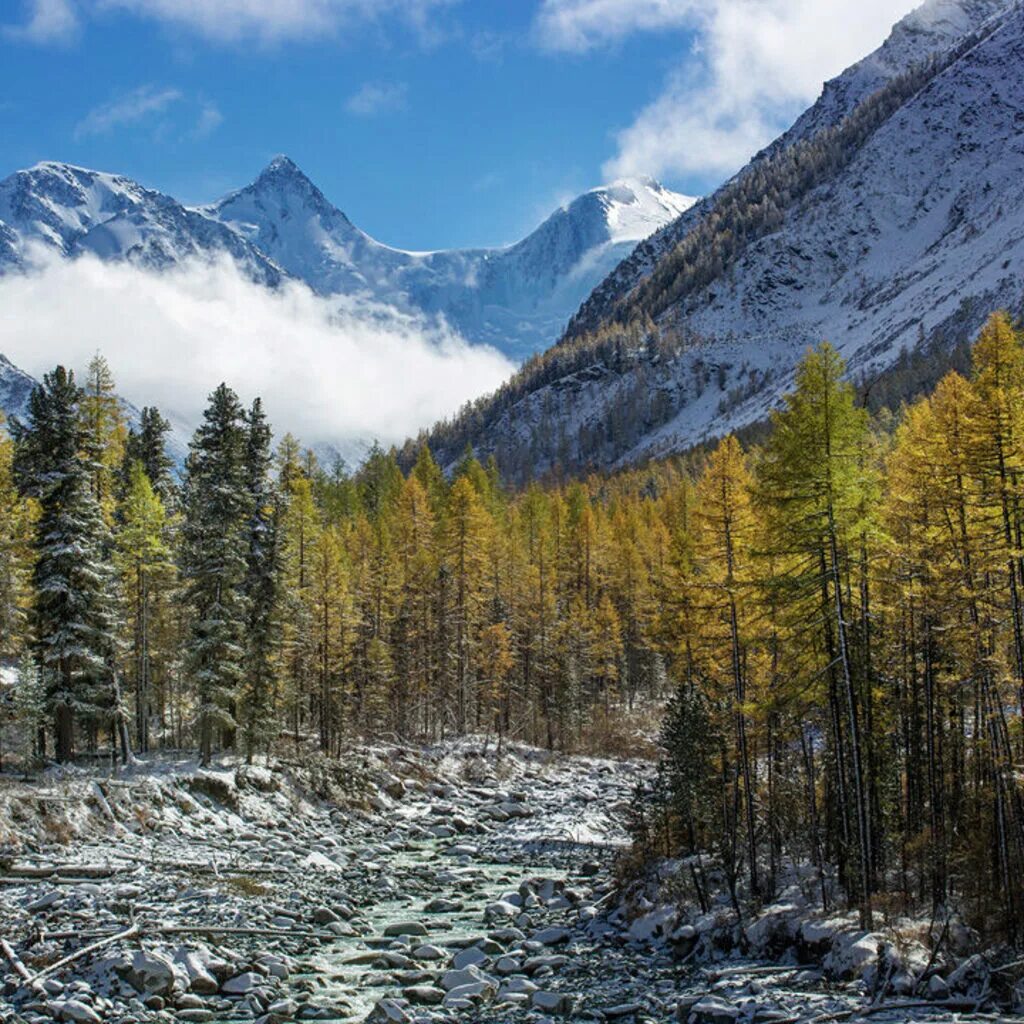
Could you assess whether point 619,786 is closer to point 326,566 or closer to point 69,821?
point 326,566

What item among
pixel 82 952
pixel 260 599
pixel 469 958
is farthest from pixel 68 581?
pixel 469 958

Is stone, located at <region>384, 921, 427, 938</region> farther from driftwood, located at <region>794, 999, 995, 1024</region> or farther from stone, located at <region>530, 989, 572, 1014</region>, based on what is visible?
driftwood, located at <region>794, 999, 995, 1024</region>

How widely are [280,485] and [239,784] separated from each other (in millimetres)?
14528

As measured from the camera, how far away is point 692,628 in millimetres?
30438

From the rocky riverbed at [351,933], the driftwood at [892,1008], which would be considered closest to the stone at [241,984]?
the rocky riverbed at [351,933]

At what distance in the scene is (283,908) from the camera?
2219cm

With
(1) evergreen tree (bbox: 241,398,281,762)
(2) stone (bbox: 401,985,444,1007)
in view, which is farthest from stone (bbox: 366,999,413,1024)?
(1) evergreen tree (bbox: 241,398,281,762)

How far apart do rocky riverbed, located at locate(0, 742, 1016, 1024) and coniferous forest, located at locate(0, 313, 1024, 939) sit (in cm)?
224

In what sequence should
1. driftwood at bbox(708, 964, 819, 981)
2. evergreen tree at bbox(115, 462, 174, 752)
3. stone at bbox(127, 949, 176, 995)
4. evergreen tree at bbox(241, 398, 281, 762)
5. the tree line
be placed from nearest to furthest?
stone at bbox(127, 949, 176, 995) < driftwood at bbox(708, 964, 819, 981) < the tree line < evergreen tree at bbox(115, 462, 174, 752) < evergreen tree at bbox(241, 398, 281, 762)

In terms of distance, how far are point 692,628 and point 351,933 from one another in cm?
1472

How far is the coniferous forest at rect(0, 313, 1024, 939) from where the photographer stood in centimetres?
2025

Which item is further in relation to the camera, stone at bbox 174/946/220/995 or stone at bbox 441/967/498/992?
stone at bbox 441/967/498/992

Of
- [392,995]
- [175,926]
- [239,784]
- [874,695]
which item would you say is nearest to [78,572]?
[239,784]

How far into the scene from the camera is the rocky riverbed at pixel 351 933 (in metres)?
16.0
